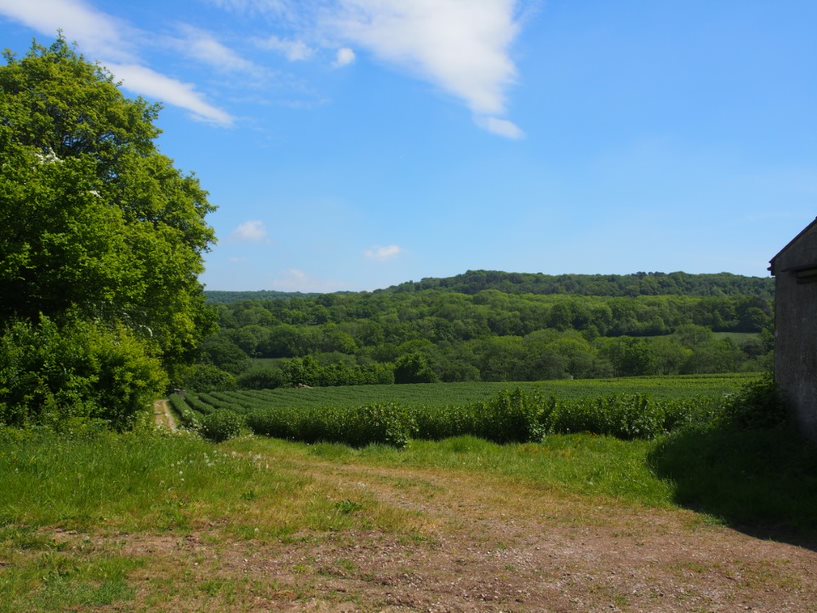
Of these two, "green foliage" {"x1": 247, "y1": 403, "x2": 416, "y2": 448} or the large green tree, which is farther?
"green foliage" {"x1": 247, "y1": 403, "x2": 416, "y2": 448}

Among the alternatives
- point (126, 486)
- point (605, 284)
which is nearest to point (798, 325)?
point (126, 486)

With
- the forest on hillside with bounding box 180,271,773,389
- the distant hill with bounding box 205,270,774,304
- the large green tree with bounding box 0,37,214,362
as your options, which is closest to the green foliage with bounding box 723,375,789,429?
the large green tree with bounding box 0,37,214,362

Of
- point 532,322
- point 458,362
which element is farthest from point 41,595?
point 532,322

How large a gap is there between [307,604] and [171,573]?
128 cm

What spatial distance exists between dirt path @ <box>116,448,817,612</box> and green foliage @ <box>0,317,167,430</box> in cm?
628

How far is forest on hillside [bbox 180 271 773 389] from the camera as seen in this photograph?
8606cm

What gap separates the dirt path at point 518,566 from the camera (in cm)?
507

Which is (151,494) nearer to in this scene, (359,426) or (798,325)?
(798,325)

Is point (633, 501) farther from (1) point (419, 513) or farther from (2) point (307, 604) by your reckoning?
(2) point (307, 604)

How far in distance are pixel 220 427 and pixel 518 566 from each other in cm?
2478

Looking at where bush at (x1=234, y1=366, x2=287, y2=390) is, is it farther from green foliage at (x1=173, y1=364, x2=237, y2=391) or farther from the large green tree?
the large green tree

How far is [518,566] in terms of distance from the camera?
235 inches

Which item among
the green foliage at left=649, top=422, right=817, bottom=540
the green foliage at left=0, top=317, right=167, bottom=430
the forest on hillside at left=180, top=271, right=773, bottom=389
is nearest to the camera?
the green foliage at left=649, top=422, right=817, bottom=540

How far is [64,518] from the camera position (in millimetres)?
6512
